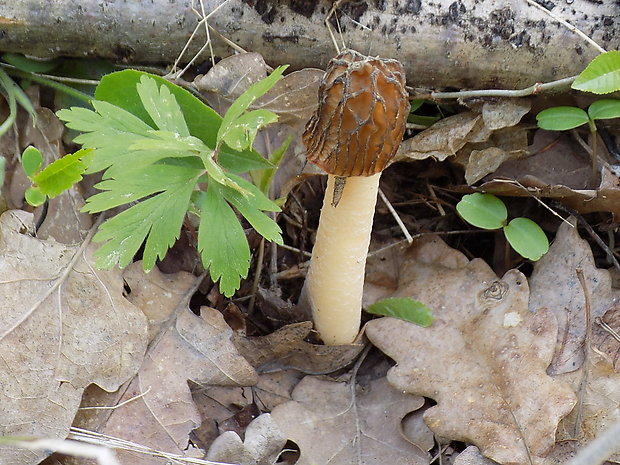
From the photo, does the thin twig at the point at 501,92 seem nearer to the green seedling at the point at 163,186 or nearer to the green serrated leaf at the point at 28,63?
the green seedling at the point at 163,186

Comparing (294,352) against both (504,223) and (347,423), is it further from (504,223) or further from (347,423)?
(504,223)

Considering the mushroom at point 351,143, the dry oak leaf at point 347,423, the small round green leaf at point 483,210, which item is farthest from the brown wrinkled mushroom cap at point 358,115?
the dry oak leaf at point 347,423

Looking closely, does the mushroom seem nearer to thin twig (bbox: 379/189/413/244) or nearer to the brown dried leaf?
thin twig (bbox: 379/189/413/244)

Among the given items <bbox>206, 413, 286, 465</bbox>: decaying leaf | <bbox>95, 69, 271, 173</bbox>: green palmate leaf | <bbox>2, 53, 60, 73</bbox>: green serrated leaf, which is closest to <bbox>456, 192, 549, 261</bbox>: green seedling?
<bbox>95, 69, 271, 173</bbox>: green palmate leaf

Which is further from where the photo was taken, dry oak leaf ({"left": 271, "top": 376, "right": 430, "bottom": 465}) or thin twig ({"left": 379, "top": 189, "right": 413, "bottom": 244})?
thin twig ({"left": 379, "top": 189, "right": 413, "bottom": 244})

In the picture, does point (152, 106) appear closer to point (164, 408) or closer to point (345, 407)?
point (164, 408)
